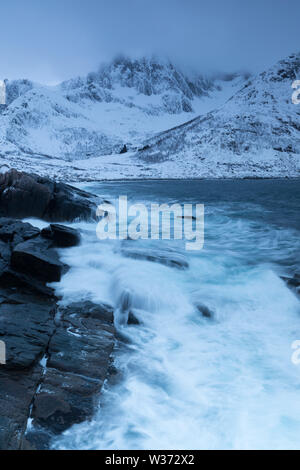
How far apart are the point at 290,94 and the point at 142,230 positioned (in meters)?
112

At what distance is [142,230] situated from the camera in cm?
1537

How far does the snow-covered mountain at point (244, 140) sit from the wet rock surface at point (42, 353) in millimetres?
62370

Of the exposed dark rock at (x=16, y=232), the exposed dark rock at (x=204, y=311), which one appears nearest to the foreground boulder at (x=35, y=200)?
the exposed dark rock at (x=16, y=232)

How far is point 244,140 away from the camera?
85062 millimetres

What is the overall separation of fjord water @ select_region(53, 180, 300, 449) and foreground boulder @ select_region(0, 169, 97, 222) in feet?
16.7

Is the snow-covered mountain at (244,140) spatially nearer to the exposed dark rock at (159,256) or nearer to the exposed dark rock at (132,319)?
the exposed dark rock at (159,256)

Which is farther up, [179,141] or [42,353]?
[179,141]

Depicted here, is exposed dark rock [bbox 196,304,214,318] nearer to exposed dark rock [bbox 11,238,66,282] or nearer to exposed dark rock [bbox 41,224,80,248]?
exposed dark rock [bbox 11,238,66,282]

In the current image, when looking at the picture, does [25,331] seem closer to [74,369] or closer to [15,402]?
[74,369]

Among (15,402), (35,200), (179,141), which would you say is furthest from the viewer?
(179,141)

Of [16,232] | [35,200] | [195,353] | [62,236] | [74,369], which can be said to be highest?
[35,200]

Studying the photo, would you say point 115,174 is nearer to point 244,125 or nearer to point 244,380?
point 244,125

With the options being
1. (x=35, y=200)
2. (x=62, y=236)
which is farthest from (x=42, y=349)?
(x=35, y=200)

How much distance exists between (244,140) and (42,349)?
88870 mm
